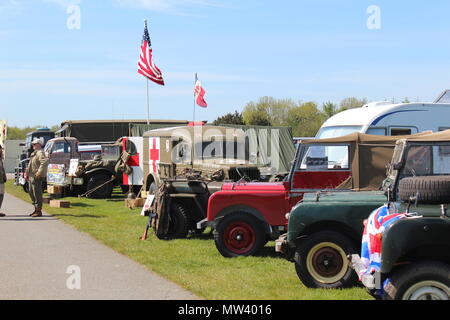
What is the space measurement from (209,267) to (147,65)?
20.4 m

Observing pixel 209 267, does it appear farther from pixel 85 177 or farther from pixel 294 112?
pixel 294 112

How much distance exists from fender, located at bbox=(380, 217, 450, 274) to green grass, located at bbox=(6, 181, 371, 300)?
1565mm

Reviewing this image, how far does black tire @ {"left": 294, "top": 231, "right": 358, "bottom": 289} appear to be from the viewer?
796cm

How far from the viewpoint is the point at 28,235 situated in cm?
1330

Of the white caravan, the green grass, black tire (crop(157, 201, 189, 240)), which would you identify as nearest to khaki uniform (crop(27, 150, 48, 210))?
the green grass

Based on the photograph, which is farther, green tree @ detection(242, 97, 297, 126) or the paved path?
green tree @ detection(242, 97, 297, 126)

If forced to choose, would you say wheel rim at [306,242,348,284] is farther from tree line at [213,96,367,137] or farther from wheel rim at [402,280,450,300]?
tree line at [213,96,367,137]

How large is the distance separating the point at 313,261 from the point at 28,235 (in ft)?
23.6

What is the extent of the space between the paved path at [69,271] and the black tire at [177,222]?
1.36 m

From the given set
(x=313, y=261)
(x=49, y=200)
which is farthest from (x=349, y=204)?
(x=49, y=200)

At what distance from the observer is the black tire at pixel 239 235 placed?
1026cm

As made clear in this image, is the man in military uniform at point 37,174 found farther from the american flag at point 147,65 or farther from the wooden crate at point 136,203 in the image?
the american flag at point 147,65

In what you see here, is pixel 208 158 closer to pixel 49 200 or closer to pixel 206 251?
pixel 206 251

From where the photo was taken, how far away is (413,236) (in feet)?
19.5
